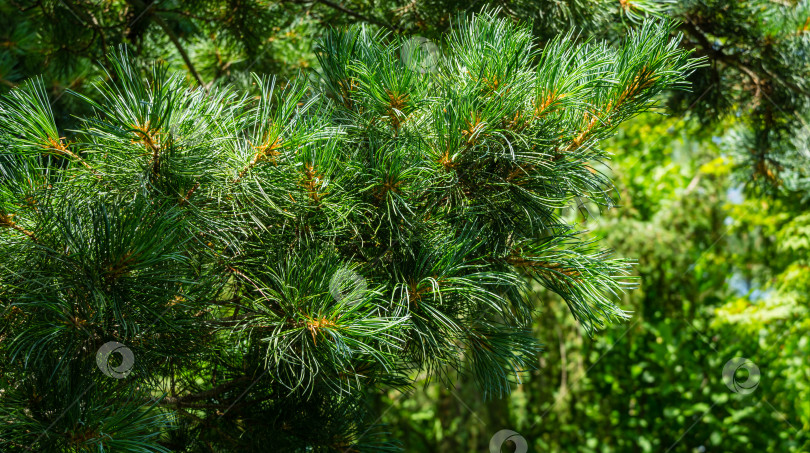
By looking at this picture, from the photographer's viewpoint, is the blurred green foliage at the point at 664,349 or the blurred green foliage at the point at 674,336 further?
the blurred green foliage at the point at 664,349

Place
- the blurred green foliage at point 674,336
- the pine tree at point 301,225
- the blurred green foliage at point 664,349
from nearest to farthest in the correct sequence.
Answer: the pine tree at point 301,225 < the blurred green foliage at point 674,336 < the blurred green foliage at point 664,349

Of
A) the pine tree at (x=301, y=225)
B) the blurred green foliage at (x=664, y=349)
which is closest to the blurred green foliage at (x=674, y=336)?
the blurred green foliage at (x=664, y=349)

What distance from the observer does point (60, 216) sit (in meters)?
0.60

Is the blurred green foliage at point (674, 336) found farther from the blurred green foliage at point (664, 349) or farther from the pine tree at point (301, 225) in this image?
the pine tree at point (301, 225)

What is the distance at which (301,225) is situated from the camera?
701 mm

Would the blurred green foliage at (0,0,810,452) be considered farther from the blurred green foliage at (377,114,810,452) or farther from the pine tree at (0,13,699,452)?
the pine tree at (0,13,699,452)

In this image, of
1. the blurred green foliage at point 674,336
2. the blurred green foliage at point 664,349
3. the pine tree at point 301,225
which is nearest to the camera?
the pine tree at point 301,225

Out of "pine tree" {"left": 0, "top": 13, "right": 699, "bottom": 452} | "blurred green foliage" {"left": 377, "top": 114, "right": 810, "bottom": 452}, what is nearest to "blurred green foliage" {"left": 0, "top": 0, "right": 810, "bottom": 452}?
"blurred green foliage" {"left": 377, "top": 114, "right": 810, "bottom": 452}

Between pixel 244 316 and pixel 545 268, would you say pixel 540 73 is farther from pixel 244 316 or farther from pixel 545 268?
pixel 244 316

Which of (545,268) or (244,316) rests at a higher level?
(545,268)

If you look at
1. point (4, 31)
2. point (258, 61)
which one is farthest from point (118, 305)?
point (4, 31)

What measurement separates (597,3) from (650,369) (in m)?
2.58

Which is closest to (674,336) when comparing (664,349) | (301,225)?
(664,349)

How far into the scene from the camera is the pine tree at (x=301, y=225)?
0.60 m
